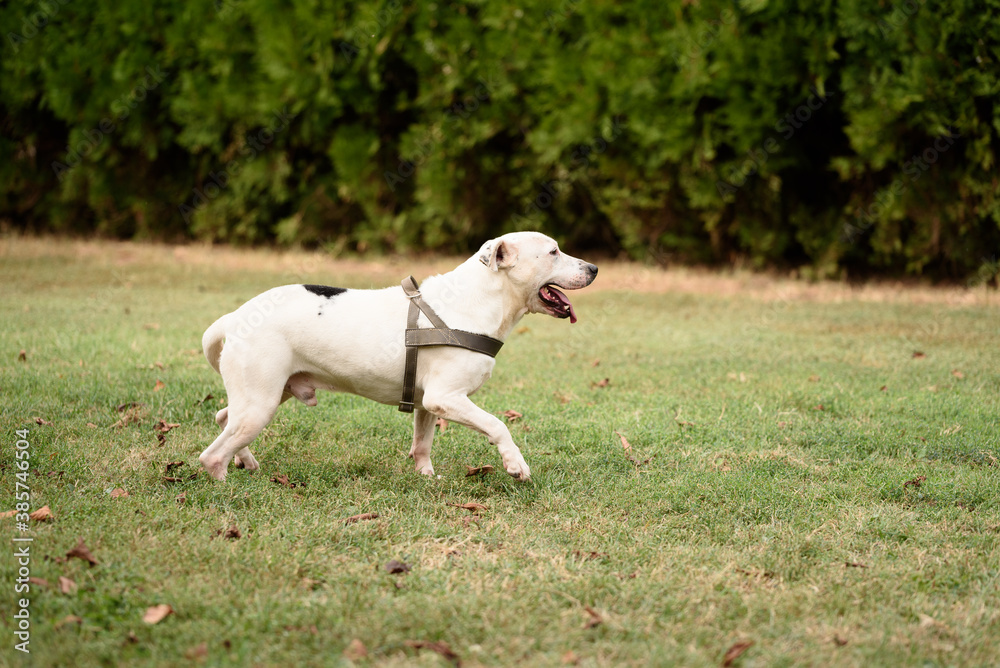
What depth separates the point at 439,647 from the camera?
10.1ft

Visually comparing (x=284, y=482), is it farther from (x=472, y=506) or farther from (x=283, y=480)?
(x=472, y=506)

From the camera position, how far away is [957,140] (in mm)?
12000

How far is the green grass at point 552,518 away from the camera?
10.5 ft

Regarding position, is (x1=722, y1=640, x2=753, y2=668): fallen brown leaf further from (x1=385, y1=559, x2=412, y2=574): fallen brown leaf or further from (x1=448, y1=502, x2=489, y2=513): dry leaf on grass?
(x1=448, y1=502, x2=489, y2=513): dry leaf on grass

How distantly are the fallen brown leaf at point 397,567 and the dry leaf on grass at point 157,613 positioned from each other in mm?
874

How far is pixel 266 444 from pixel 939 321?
26.8ft

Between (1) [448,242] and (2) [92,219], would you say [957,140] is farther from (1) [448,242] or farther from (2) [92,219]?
(2) [92,219]

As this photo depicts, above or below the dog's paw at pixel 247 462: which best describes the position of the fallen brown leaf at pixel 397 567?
above

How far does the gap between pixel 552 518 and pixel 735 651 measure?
1435 millimetres

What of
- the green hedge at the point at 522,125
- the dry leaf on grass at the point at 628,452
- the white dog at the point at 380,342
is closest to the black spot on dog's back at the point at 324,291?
the white dog at the point at 380,342

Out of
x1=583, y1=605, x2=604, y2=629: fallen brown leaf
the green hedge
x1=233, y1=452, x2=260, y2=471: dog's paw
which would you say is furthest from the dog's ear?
the green hedge

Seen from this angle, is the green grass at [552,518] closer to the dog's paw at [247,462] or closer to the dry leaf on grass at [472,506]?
the dry leaf on grass at [472,506]

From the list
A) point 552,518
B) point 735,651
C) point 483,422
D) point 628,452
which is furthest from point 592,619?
point 628,452

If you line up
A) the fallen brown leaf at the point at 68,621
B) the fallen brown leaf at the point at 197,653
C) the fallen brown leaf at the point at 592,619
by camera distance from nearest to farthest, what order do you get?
the fallen brown leaf at the point at 197,653, the fallen brown leaf at the point at 68,621, the fallen brown leaf at the point at 592,619
